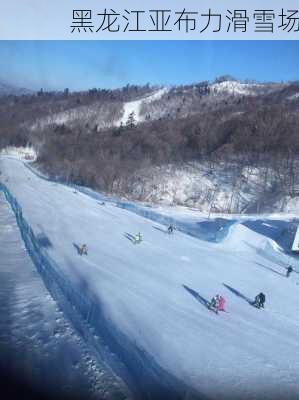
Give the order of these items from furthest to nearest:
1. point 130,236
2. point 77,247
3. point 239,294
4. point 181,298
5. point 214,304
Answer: point 130,236 → point 77,247 → point 239,294 → point 181,298 → point 214,304

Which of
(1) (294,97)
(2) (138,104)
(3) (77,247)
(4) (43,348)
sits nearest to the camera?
(4) (43,348)

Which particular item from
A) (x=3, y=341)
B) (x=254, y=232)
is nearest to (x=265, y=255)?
(x=254, y=232)

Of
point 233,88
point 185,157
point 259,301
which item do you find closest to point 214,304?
point 259,301

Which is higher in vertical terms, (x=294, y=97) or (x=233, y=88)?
(x=233, y=88)

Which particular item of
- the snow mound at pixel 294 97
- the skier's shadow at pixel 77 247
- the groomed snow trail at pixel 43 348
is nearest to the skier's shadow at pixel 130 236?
the skier's shadow at pixel 77 247

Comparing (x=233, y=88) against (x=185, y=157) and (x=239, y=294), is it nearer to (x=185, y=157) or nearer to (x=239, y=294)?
(x=185, y=157)

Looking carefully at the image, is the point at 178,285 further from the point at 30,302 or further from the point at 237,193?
the point at 237,193
